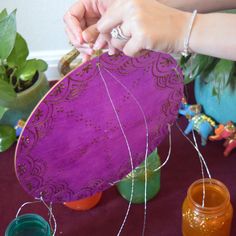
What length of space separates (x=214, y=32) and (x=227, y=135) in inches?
18.4

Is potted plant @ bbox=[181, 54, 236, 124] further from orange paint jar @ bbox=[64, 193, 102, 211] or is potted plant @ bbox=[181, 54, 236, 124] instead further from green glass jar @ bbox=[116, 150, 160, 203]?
orange paint jar @ bbox=[64, 193, 102, 211]

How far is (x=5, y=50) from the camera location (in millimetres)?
915

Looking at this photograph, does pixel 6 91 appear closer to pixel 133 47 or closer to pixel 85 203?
pixel 85 203

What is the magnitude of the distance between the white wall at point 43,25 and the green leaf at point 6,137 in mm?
419

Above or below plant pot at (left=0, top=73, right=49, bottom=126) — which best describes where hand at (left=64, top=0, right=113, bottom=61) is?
above

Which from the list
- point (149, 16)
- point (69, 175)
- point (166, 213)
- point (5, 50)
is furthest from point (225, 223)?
point (5, 50)

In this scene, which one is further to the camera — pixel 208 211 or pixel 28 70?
pixel 28 70

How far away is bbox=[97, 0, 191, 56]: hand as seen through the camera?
1.76 ft

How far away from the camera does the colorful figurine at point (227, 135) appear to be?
96 centimetres

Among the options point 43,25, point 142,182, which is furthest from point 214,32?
point 43,25

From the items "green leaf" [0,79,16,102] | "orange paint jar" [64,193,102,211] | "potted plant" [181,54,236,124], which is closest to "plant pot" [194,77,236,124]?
"potted plant" [181,54,236,124]

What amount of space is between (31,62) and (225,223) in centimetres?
61

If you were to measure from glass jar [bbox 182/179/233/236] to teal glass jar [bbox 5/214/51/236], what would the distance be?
25 centimetres

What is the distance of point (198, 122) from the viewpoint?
1.00 metres
